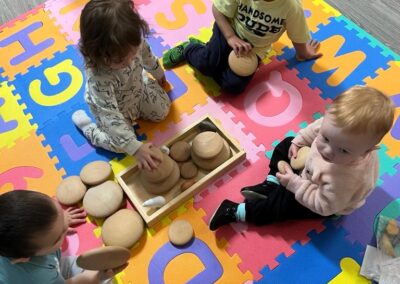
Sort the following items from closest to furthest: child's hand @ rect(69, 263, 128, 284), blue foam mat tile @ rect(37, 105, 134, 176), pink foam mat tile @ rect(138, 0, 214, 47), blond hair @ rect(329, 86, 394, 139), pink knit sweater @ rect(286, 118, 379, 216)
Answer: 1. blond hair @ rect(329, 86, 394, 139)
2. pink knit sweater @ rect(286, 118, 379, 216)
3. child's hand @ rect(69, 263, 128, 284)
4. blue foam mat tile @ rect(37, 105, 134, 176)
5. pink foam mat tile @ rect(138, 0, 214, 47)

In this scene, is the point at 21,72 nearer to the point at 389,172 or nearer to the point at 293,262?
the point at 293,262

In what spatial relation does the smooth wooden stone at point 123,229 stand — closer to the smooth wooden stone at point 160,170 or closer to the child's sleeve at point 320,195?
the smooth wooden stone at point 160,170

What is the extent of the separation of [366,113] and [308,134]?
30 cm

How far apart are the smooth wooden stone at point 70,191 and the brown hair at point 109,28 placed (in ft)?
1.41

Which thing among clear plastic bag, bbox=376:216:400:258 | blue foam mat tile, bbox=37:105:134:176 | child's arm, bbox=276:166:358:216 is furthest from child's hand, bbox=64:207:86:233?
clear plastic bag, bbox=376:216:400:258

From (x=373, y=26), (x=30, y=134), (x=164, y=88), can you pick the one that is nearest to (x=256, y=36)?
(x=164, y=88)

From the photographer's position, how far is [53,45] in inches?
57.4

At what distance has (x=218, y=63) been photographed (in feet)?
→ 4.29

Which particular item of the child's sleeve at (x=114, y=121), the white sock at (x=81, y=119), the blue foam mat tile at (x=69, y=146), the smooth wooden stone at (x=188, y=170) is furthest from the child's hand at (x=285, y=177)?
the white sock at (x=81, y=119)

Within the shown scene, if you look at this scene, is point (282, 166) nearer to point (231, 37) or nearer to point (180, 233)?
point (180, 233)

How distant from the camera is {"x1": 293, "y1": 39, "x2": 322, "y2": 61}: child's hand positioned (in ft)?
4.33

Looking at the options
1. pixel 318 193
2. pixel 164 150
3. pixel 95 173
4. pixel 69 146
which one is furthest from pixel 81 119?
pixel 318 193

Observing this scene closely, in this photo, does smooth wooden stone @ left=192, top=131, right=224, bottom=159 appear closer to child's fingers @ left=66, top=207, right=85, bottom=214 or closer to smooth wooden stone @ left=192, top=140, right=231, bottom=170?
smooth wooden stone @ left=192, top=140, right=231, bottom=170

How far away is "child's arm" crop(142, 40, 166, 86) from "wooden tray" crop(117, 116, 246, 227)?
0.22 metres
